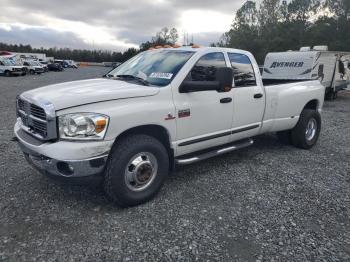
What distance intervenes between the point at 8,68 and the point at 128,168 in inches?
1194

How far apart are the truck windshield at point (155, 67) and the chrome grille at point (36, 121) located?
1304mm

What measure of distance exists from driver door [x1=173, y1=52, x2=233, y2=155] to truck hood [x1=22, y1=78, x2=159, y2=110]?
1.58 ft

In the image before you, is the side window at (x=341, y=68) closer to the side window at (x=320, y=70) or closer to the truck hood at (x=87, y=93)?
the side window at (x=320, y=70)

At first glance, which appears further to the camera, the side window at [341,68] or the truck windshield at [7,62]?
the truck windshield at [7,62]

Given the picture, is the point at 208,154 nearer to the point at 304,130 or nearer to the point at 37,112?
the point at 37,112

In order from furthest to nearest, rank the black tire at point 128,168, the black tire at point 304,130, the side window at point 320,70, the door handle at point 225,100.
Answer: the side window at point 320,70 < the black tire at point 304,130 < the door handle at point 225,100 < the black tire at point 128,168

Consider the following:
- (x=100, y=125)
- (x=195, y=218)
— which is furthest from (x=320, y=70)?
(x=100, y=125)

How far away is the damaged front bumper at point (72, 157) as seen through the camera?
3.19m

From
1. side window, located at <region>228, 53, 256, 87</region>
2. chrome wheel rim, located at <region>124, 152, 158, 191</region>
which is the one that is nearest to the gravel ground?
chrome wheel rim, located at <region>124, 152, 158, 191</region>

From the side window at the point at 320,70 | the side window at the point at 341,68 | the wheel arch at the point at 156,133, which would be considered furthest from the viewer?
the side window at the point at 341,68

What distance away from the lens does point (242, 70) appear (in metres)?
4.99

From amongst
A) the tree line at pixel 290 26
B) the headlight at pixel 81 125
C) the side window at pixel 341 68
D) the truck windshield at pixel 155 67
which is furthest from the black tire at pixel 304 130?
the tree line at pixel 290 26

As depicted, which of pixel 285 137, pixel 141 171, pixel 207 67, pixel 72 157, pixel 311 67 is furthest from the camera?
pixel 311 67

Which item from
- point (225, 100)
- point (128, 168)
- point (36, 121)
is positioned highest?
point (225, 100)
